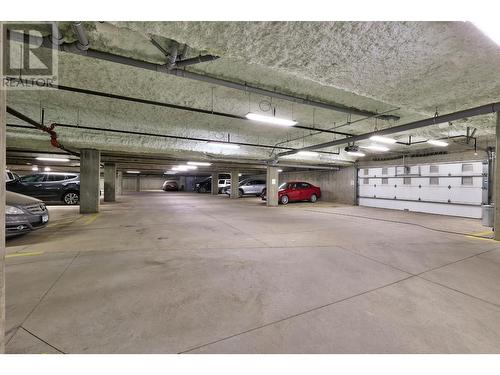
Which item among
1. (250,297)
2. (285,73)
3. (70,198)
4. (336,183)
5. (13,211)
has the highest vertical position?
(285,73)

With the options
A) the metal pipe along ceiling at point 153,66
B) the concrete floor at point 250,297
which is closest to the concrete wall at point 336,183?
the metal pipe along ceiling at point 153,66

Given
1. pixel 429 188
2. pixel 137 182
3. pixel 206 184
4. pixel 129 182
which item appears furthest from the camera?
pixel 129 182

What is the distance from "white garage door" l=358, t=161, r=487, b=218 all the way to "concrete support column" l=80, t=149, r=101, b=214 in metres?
13.1

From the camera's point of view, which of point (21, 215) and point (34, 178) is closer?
point (21, 215)

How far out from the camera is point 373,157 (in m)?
12.0

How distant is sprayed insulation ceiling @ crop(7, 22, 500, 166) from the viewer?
235 cm

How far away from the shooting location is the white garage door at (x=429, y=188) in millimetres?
8164

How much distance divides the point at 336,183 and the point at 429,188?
209 inches

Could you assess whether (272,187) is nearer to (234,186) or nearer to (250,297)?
(234,186)

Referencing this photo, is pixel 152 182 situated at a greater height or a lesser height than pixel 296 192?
greater

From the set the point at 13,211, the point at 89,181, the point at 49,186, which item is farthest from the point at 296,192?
the point at 49,186

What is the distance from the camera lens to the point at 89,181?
8.33 m

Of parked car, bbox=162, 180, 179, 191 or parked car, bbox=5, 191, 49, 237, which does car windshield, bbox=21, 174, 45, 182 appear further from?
parked car, bbox=162, 180, 179, 191
